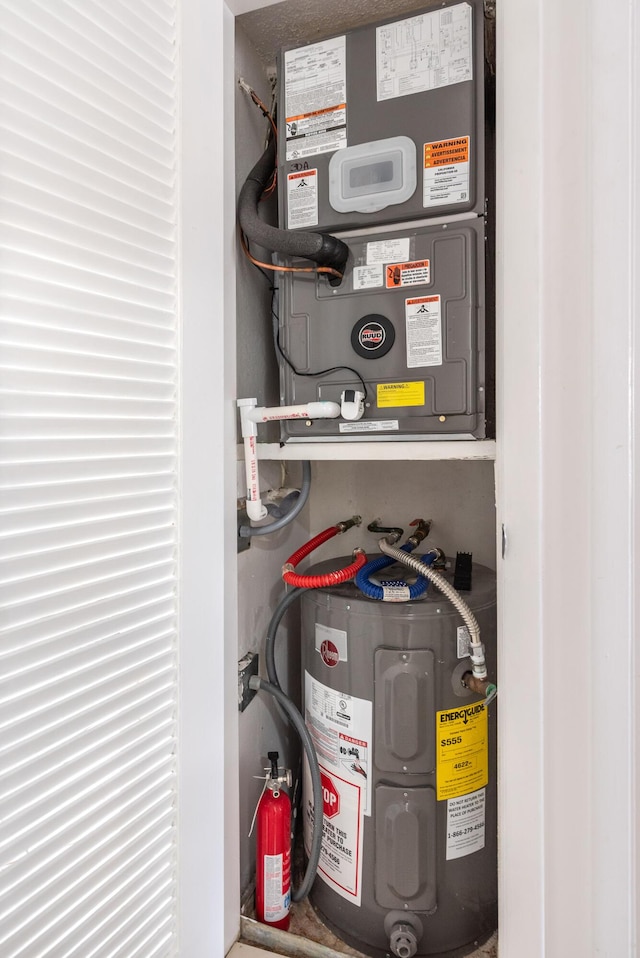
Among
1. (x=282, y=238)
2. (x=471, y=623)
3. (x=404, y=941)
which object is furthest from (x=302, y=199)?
(x=404, y=941)

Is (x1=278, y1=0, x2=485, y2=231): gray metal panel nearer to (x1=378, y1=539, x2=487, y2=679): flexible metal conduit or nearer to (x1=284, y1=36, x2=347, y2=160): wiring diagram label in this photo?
(x1=284, y1=36, x2=347, y2=160): wiring diagram label

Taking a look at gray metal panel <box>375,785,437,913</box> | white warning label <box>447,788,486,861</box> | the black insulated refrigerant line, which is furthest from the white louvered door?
white warning label <box>447,788,486,861</box>

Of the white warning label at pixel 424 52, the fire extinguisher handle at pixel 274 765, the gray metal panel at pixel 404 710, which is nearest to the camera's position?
the white warning label at pixel 424 52

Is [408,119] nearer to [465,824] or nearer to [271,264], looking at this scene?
[271,264]

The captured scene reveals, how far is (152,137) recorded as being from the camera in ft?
2.63

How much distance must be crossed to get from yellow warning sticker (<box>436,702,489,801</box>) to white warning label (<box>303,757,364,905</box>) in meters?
0.18

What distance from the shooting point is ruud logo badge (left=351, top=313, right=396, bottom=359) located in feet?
3.30

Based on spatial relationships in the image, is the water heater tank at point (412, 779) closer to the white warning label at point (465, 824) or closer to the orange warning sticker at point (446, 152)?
the white warning label at point (465, 824)

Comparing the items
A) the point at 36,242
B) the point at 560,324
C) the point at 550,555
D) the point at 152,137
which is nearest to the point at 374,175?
the point at 152,137

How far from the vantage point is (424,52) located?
3.14 ft

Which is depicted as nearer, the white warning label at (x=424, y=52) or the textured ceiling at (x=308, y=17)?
the white warning label at (x=424, y=52)

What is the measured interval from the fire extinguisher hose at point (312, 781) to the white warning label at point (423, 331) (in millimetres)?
766

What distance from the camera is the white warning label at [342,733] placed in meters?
1.07

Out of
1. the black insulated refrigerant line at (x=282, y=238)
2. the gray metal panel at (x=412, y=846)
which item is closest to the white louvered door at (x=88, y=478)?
the black insulated refrigerant line at (x=282, y=238)
